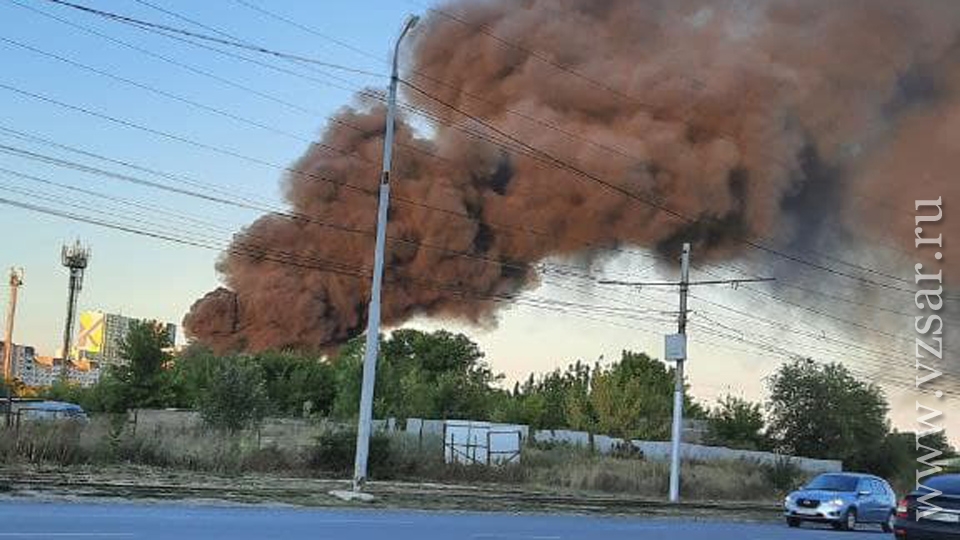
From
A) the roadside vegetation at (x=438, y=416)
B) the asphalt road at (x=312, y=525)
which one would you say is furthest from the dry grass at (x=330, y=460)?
the asphalt road at (x=312, y=525)

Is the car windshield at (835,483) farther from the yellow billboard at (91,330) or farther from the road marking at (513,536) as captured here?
the yellow billboard at (91,330)

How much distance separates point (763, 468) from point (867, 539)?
2864 cm

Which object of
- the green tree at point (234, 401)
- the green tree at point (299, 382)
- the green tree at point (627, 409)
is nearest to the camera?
the green tree at point (234, 401)

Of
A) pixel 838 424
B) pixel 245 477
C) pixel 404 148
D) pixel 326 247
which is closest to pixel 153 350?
pixel 326 247

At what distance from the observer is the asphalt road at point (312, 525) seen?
12.8 metres

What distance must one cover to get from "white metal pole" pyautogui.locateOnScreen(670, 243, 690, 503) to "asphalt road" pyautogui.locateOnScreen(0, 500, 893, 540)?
1282 cm

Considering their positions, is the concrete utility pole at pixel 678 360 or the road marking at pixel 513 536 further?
the concrete utility pole at pixel 678 360

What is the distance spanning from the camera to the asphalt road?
12820 mm

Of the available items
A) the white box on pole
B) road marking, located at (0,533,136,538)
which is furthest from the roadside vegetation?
road marking, located at (0,533,136,538)

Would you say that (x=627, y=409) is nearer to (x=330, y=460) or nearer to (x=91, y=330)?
(x=330, y=460)

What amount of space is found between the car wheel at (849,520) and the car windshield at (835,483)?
762 millimetres

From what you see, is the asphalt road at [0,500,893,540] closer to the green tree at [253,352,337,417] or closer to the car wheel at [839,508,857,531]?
the car wheel at [839,508,857,531]

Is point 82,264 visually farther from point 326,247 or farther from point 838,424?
point 838,424

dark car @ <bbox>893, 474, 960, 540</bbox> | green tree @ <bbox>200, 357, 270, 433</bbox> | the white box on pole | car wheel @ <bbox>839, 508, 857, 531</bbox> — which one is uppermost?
the white box on pole
